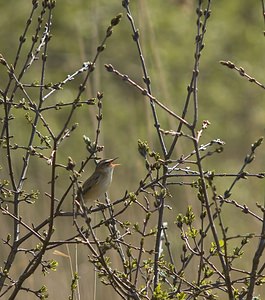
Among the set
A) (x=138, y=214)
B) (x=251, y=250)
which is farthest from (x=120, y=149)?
(x=138, y=214)

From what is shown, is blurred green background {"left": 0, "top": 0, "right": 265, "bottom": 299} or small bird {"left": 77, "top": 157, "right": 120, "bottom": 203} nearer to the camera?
small bird {"left": 77, "top": 157, "right": 120, "bottom": 203}

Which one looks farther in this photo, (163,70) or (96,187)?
(163,70)

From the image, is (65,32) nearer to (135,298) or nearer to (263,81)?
(263,81)

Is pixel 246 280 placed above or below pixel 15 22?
below

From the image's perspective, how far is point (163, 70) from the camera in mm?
10773

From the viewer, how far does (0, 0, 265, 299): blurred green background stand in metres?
11.2

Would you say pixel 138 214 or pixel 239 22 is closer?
pixel 138 214

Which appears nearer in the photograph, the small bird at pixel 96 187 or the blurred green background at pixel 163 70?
the small bird at pixel 96 187

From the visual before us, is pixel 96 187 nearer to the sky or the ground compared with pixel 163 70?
nearer to the ground

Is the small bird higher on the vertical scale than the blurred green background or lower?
lower

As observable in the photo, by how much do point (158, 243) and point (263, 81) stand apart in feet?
29.2

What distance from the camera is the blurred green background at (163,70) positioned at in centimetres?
1122

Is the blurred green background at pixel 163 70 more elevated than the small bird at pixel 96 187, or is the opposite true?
the blurred green background at pixel 163 70

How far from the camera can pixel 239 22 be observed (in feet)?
43.5
